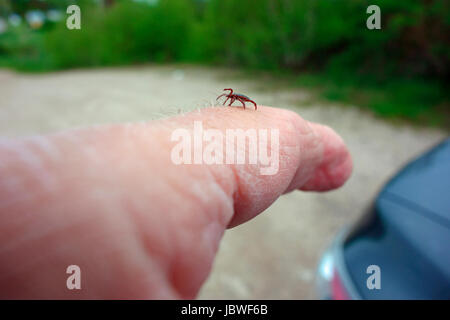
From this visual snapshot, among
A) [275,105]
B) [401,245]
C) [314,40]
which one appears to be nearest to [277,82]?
[314,40]

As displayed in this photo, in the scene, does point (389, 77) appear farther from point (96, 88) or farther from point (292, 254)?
point (96, 88)

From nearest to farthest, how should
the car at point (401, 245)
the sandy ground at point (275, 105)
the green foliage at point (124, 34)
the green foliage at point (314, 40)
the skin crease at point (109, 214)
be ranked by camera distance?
the skin crease at point (109, 214) < the car at point (401, 245) < the sandy ground at point (275, 105) < the green foliage at point (314, 40) < the green foliage at point (124, 34)

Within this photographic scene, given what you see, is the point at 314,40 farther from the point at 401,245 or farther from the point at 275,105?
the point at 401,245

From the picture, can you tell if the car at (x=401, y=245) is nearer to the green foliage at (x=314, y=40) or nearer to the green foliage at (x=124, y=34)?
the green foliage at (x=314, y=40)

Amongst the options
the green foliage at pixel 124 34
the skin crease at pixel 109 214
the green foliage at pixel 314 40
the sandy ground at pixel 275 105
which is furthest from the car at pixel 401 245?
the green foliage at pixel 124 34

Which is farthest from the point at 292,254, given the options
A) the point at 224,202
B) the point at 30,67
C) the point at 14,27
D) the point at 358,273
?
the point at 14,27
